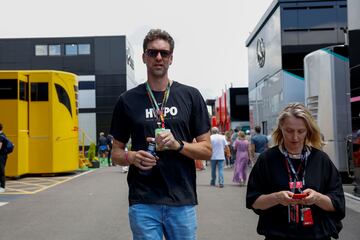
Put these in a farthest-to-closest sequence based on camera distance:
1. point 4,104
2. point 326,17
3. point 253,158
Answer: point 326,17 < point 4,104 < point 253,158

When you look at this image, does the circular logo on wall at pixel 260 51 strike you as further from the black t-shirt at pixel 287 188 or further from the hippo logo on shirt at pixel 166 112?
the black t-shirt at pixel 287 188

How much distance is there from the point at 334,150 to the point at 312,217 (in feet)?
38.2

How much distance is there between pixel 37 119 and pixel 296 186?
16600 mm

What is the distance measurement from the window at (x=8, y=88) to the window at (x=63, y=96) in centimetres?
167

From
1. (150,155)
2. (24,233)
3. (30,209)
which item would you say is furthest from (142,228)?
(30,209)

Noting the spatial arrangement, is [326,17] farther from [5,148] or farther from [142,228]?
[142,228]

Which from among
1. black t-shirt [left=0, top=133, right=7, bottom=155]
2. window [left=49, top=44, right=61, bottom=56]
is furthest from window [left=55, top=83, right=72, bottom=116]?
window [left=49, top=44, right=61, bottom=56]

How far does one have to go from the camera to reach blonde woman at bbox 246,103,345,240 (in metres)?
3.05

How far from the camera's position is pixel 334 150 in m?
14.2

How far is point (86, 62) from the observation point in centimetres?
4847

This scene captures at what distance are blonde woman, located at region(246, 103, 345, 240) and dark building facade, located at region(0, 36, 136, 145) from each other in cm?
4560

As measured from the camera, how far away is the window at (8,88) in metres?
17.6

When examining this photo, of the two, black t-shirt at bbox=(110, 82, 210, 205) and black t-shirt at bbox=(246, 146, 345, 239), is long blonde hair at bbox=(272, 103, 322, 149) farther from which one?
black t-shirt at bbox=(110, 82, 210, 205)

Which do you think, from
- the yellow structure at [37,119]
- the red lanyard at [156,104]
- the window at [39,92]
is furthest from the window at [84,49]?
the red lanyard at [156,104]
